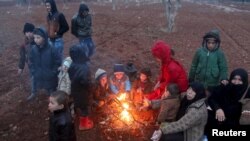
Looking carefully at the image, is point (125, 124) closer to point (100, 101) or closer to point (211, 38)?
point (100, 101)

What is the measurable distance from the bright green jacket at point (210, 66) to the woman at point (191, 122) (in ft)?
4.24

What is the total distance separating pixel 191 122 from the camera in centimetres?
454

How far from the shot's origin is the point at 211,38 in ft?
18.1

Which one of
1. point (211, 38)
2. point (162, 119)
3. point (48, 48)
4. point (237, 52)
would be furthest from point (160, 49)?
point (237, 52)

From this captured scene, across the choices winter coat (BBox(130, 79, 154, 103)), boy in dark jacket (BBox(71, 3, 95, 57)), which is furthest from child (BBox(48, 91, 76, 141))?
boy in dark jacket (BBox(71, 3, 95, 57))

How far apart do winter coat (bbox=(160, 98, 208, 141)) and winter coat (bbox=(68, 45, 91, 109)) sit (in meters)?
1.78

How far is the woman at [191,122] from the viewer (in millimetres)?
4559

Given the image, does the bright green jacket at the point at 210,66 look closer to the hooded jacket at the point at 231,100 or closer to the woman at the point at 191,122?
the hooded jacket at the point at 231,100

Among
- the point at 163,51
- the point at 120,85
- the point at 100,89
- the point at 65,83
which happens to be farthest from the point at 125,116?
the point at 163,51

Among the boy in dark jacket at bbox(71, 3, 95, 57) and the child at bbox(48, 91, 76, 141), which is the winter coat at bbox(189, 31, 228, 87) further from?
the boy in dark jacket at bbox(71, 3, 95, 57)

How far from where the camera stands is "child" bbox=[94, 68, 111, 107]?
623 cm

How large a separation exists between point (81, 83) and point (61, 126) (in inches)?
59.8

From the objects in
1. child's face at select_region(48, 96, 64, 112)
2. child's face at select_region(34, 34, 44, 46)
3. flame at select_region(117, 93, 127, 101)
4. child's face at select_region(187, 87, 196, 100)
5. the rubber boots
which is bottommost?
the rubber boots

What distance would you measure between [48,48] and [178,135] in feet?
11.0
